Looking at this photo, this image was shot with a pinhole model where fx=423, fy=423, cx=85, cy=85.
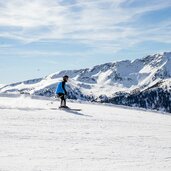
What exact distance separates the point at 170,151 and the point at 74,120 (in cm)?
724

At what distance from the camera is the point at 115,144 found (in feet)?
45.4

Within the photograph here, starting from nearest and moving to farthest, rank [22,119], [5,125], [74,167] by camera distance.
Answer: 1. [74,167]
2. [5,125]
3. [22,119]

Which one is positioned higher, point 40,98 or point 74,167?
point 40,98

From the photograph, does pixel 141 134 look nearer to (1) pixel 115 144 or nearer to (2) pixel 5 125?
(1) pixel 115 144

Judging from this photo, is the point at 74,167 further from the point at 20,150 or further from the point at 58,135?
the point at 58,135

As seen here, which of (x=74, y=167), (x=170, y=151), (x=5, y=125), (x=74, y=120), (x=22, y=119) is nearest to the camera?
(x=74, y=167)

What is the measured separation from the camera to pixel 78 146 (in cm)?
1283

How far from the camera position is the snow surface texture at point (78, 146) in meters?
10.4

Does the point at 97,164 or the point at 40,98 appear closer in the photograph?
the point at 97,164

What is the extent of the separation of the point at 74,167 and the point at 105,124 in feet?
30.9

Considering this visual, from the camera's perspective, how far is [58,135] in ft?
48.1

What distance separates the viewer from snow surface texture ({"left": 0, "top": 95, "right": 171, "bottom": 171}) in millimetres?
10383

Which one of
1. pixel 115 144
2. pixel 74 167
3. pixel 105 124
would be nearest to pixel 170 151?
pixel 115 144

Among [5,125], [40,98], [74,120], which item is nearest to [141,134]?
[74,120]
